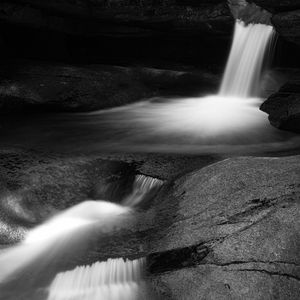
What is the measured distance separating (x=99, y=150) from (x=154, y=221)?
3.10m

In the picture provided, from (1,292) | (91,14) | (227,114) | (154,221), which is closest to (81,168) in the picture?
(154,221)

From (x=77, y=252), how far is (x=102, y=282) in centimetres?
73

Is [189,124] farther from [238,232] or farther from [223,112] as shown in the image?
[238,232]

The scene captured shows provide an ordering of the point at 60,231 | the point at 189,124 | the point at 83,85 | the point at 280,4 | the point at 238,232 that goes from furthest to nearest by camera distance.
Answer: the point at 83,85 → the point at 280,4 → the point at 189,124 → the point at 60,231 → the point at 238,232

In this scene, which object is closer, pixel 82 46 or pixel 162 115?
pixel 162 115

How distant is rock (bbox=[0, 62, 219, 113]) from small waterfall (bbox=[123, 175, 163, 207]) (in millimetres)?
5773

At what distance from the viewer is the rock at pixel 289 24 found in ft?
34.7

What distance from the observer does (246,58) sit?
1376 cm

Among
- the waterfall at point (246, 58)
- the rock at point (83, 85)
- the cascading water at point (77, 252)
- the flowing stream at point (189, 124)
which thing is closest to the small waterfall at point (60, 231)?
the cascading water at point (77, 252)

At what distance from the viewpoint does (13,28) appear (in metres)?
13.3

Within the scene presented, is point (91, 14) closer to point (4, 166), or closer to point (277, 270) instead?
point (4, 166)

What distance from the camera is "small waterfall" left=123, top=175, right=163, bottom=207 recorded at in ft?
20.8

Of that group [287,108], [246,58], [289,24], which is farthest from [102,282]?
[246,58]

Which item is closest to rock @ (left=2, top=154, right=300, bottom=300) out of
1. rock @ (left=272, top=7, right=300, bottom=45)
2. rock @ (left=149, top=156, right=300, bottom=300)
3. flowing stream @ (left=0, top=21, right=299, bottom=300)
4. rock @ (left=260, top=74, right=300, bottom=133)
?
rock @ (left=149, top=156, right=300, bottom=300)
